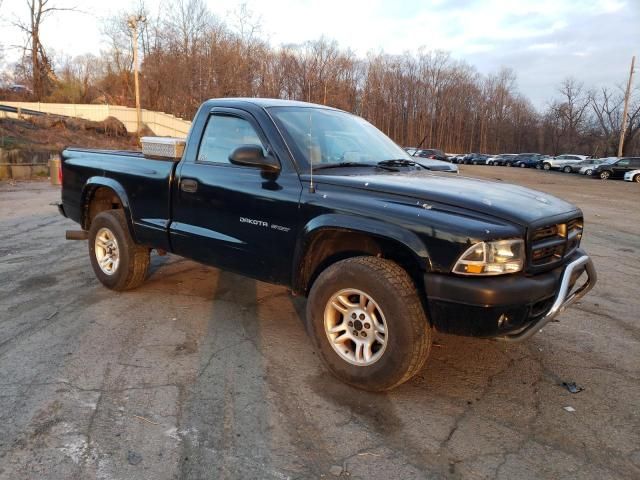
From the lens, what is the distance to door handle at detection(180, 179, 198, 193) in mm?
4223

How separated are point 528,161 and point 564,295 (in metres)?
58.5

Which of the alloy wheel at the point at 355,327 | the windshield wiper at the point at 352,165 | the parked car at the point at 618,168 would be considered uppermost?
the parked car at the point at 618,168

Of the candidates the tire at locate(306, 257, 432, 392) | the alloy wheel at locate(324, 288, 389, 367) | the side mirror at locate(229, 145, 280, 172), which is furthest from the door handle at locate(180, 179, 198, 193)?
the alloy wheel at locate(324, 288, 389, 367)

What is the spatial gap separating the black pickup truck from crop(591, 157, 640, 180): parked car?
35411mm

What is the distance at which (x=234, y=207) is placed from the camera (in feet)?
12.8

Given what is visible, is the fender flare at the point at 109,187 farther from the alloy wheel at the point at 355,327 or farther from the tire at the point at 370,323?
the alloy wheel at the point at 355,327

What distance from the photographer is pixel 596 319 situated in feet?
15.5

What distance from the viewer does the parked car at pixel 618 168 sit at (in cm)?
3359

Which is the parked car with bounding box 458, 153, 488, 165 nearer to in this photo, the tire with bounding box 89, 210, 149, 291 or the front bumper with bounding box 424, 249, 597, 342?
the tire with bounding box 89, 210, 149, 291

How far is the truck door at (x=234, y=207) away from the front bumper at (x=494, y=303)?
1.17 m

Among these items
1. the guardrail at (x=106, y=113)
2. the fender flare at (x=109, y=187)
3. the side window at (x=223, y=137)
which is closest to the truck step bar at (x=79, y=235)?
the fender flare at (x=109, y=187)

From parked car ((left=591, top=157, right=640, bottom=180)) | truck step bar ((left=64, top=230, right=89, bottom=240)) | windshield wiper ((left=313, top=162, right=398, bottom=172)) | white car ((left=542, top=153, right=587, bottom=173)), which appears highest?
white car ((left=542, top=153, right=587, bottom=173))

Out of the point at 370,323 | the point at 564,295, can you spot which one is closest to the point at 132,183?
the point at 370,323

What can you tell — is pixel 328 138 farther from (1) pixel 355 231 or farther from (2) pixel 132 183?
(2) pixel 132 183
